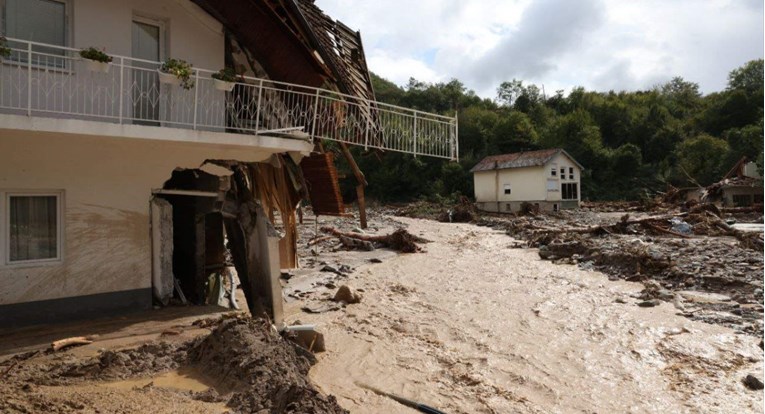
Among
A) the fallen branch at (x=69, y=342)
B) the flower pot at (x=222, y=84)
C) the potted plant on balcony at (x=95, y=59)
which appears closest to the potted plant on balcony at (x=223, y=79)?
the flower pot at (x=222, y=84)

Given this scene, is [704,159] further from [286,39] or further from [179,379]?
[179,379]

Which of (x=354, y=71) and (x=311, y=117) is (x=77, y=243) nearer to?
(x=311, y=117)

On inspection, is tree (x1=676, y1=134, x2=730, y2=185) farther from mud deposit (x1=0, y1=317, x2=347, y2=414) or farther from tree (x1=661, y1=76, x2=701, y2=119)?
mud deposit (x1=0, y1=317, x2=347, y2=414)

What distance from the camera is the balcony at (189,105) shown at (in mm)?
7762

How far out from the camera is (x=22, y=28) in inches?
312

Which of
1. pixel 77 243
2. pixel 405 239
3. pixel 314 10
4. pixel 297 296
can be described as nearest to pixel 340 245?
pixel 405 239

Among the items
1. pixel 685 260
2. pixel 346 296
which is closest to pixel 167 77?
pixel 346 296

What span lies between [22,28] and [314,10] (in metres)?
6.09

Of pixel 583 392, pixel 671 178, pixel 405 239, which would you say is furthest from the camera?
pixel 671 178

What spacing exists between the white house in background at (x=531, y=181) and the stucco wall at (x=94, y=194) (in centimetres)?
3650

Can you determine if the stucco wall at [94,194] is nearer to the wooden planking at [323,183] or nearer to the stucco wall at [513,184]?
the wooden planking at [323,183]

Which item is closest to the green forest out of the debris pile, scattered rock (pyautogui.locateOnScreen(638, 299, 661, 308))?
the debris pile

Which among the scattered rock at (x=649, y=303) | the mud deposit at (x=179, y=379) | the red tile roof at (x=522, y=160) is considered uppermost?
the red tile roof at (x=522, y=160)

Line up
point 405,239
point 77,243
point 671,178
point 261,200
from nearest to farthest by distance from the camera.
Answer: point 77,243, point 261,200, point 405,239, point 671,178
